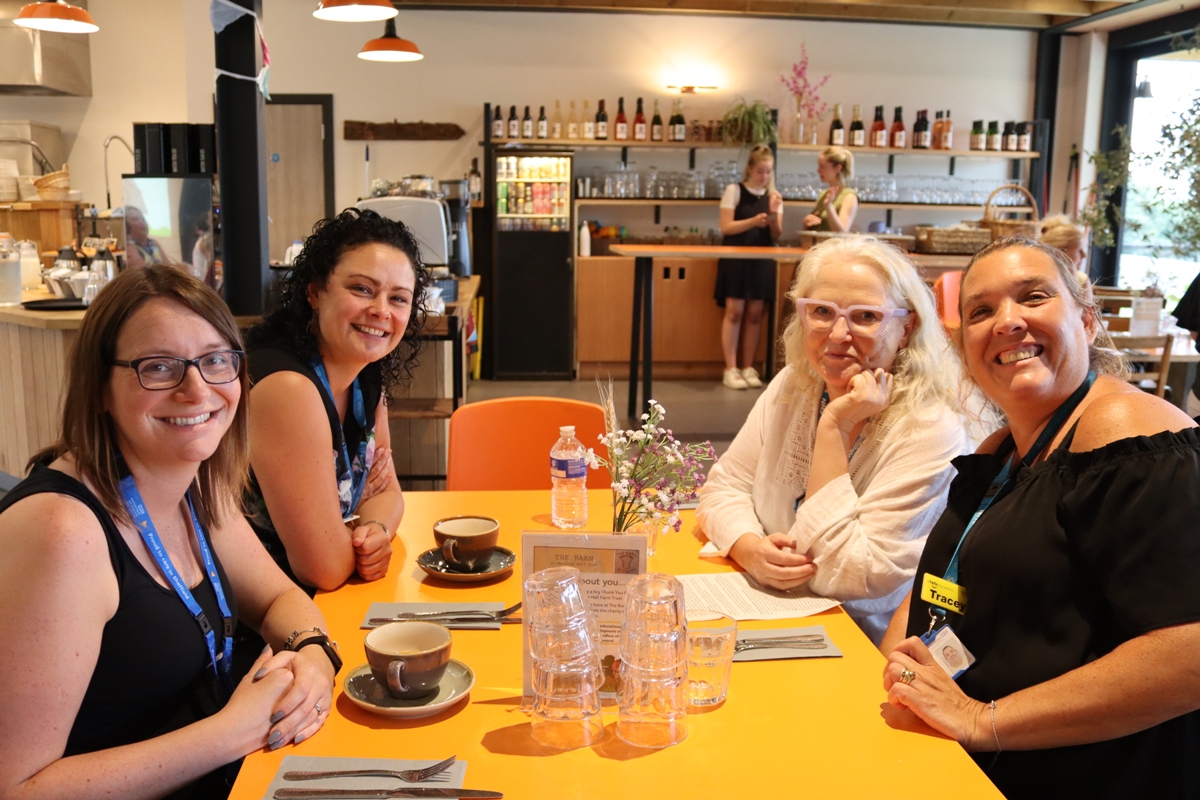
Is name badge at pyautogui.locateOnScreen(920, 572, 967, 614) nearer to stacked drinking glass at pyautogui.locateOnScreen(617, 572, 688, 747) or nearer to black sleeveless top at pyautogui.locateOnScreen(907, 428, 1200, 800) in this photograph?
black sleeveless top at pyautogui.locateOnScreen(907, 428, 1200, 800)

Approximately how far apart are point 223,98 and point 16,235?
5.74 m

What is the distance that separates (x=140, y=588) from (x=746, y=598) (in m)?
1.07

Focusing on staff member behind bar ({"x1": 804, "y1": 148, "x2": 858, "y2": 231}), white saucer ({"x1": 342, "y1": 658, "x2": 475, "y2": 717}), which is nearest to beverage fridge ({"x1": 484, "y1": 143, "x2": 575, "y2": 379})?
staff member behind bar ({"x1": 804, "y1": 148, "x2": 858, "y2": 231})

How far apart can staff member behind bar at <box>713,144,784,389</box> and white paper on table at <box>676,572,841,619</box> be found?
649cm

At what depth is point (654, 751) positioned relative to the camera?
131cm

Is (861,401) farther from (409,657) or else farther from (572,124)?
(572,124)

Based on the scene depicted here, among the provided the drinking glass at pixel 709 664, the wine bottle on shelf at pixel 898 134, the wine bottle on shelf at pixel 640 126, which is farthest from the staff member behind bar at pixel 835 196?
the drinking glass at pixel 709 664

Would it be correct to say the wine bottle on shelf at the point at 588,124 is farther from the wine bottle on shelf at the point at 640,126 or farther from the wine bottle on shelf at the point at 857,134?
the wine bottle on shelf at the point at 857,134

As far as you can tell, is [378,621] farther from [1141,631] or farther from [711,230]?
[711,230]

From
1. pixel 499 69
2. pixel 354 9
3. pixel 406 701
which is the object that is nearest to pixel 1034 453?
pixel 406 701

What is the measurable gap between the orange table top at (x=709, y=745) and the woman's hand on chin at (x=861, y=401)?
56 cm

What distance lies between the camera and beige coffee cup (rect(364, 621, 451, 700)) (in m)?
1.39

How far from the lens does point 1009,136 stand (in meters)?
9.05

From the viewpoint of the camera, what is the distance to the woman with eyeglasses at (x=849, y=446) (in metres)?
1.93
